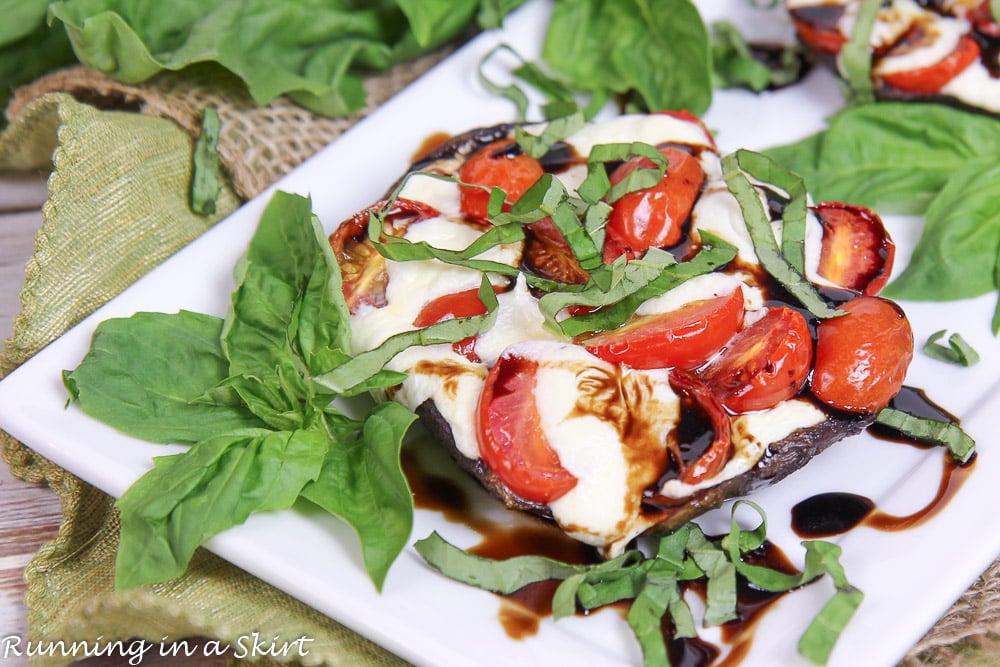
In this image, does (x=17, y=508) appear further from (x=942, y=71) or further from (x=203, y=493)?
(x=942, y=71)

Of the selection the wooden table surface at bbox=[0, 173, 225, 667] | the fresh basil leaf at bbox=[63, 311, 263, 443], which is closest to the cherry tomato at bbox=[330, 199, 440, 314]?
the fresh basil leaf at bbox=[63, 311, 263, 443]

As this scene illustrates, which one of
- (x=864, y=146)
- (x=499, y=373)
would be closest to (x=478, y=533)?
(x=499, y=373)

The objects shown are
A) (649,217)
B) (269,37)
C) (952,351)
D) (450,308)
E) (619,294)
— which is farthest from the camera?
(269,37)

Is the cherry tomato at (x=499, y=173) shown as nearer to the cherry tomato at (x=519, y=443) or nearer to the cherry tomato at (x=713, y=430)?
the cherry tomato at (x=519, y=443)

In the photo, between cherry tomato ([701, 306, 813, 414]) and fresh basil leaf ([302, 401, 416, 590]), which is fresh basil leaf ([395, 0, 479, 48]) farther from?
cherry tomato ([701, 306, 813, 414])

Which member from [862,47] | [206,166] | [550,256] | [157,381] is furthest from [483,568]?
[862,47]
